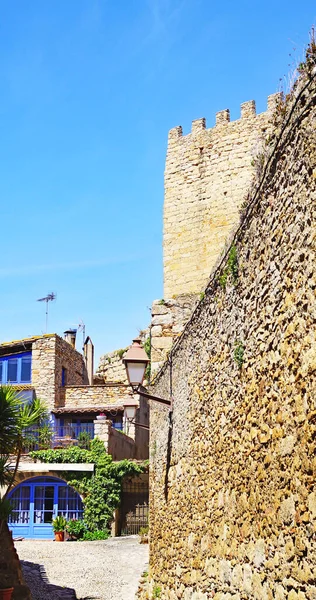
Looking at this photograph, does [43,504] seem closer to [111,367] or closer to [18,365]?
[18,365]

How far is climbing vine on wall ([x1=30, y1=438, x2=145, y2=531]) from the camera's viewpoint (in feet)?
76.8

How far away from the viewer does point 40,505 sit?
25.0 metres

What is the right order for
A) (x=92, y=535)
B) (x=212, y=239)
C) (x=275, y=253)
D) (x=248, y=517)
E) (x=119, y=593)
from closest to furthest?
1. (x=275, y=253)
2. (x=248, y=517)
3. (x=119, y=593)
4. (x=212, y=239)
5. (x=92, y=535)

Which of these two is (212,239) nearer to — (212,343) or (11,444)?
(11,444)

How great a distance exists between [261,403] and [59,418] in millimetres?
25872

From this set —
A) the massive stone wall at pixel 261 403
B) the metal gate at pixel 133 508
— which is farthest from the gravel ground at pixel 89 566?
the massive stone wall at pixel 261 403

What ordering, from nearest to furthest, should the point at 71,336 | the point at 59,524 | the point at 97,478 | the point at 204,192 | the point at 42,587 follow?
the point at 42,587 → the point at 204,192 → the point at 59,524 → the point at 97,478 → the point at 71,336

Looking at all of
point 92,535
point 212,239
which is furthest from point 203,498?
point 92,535

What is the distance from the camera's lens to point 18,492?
2550cm

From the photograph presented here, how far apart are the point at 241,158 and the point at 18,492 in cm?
1455

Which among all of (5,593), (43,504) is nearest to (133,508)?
(43,504)

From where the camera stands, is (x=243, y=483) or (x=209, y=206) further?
(x=209, y=206)

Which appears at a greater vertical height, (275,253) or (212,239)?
(212,239)

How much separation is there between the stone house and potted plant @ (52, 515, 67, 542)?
1.16 meters
